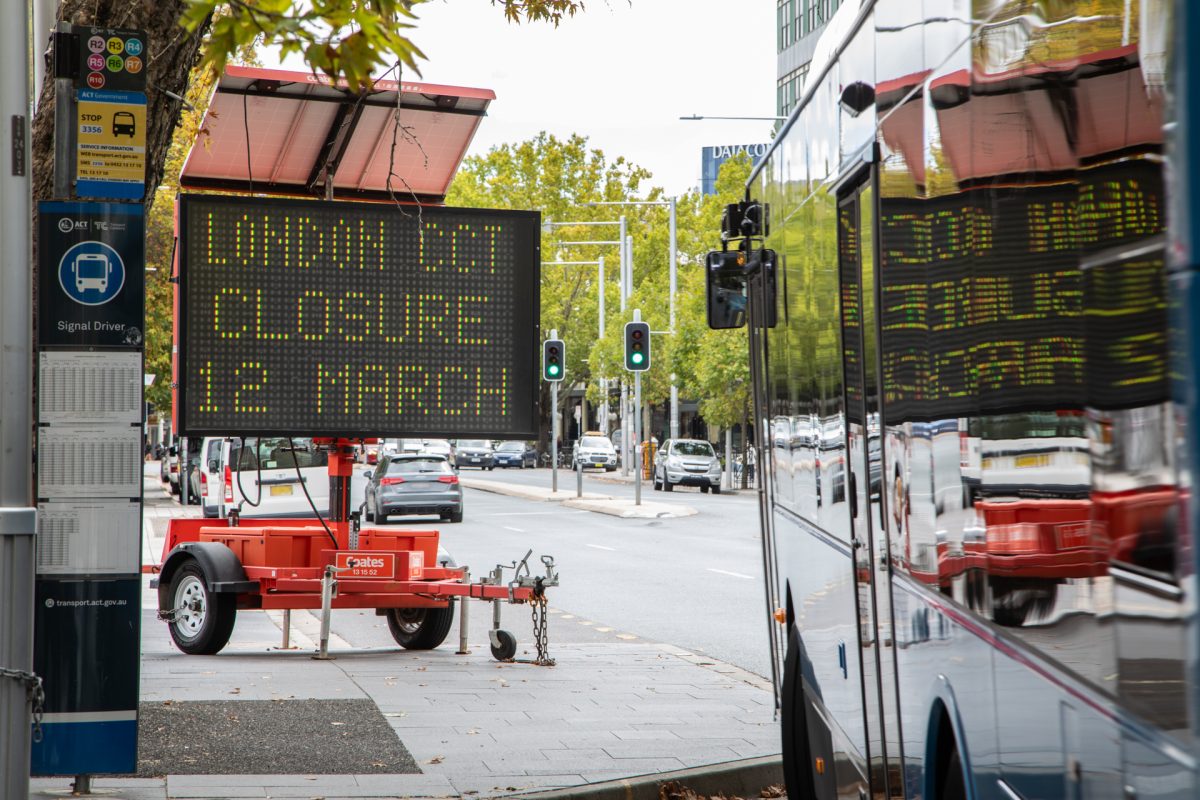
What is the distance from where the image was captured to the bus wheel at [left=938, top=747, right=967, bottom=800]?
11.5 ft

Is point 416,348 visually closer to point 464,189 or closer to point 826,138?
point 826,138

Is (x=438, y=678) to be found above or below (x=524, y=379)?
below

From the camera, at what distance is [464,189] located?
71938mm

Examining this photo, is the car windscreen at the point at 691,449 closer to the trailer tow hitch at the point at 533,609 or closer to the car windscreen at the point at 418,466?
the car windscreen at the point at 418,466

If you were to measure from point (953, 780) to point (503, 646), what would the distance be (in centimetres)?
836

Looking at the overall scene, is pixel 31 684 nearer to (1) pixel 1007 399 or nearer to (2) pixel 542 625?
(1) pixel 1007 399

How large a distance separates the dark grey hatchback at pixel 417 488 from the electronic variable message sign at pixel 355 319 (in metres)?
21.5

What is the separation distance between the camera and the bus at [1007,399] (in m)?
2.12

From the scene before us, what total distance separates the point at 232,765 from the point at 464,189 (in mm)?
65708

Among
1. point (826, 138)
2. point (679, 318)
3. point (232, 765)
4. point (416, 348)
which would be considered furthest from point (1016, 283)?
point (679, 318)

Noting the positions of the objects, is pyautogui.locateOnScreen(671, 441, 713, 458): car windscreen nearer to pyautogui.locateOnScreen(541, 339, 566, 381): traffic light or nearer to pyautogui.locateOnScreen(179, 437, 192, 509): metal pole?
pyautogui.locateOnScreen(541, 339, 566, 381): traffic light

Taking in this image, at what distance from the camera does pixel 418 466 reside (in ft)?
105

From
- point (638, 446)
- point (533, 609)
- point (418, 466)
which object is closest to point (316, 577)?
point (533, 609)

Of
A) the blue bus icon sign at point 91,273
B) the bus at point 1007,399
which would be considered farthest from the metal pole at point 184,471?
the bus at point 1007,399
